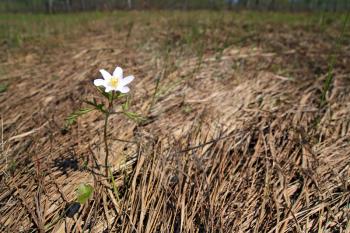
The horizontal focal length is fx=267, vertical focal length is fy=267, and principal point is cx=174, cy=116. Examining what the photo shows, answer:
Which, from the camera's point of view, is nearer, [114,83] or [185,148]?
[114,83]

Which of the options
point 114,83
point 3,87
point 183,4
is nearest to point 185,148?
point 114,83

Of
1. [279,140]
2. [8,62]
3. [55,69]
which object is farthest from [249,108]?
[8,62]

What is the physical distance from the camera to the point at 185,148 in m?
1.72

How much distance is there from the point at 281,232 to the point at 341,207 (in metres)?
0.36

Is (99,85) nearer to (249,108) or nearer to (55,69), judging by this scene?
(249,108)

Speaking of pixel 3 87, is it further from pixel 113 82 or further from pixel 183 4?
pixel 183 4

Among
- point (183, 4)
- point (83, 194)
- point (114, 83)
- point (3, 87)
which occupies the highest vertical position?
point (183, 4)

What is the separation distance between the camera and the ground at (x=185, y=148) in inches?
52.3

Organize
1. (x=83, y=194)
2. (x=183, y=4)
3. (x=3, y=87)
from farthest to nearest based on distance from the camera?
(x=183, y=4) → (x=3, y=87) → (x=83, y=194)

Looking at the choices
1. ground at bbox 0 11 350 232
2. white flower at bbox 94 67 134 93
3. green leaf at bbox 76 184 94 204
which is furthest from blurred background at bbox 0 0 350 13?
green leaf at bbox 76 184 94 204

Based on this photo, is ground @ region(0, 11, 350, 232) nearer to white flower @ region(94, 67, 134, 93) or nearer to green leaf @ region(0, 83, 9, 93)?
green leaf @ region(0, 83, 9, 93)

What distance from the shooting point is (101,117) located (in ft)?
6.84

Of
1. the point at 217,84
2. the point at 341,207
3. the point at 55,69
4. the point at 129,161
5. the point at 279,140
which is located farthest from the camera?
the point at 55,69

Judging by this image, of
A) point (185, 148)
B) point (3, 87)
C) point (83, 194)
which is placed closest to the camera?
point (83, 194)
